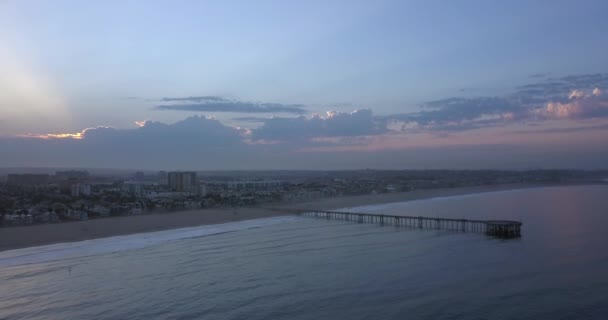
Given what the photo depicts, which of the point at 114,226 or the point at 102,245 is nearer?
the point at 102,245

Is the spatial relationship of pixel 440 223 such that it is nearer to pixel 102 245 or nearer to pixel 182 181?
pixel 102 245

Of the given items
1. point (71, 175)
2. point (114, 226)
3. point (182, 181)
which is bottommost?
point (114, 226)

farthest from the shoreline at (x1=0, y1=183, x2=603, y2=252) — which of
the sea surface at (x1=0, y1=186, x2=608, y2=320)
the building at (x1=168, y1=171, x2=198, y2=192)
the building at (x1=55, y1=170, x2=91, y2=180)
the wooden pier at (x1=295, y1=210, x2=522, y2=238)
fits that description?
the building at (x1=55, y1=170, x2=91, y2=180)

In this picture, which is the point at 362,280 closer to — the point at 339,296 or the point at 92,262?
the point at 339,296

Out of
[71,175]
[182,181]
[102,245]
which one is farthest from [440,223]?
[71,175]

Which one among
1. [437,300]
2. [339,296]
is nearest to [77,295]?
[339,296]

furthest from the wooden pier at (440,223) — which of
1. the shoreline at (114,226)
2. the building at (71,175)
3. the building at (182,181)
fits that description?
the building at (71,175)
